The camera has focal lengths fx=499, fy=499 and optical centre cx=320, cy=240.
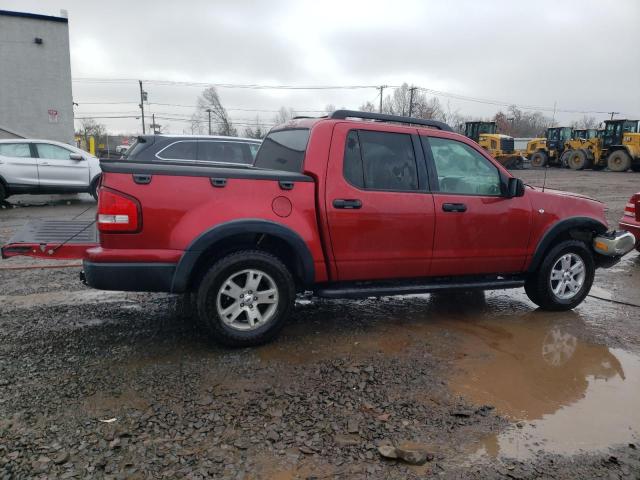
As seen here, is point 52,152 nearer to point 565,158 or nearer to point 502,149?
point 502,149

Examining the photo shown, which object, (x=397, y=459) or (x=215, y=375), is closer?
(x=397, y=459)

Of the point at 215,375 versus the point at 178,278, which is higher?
the point at 178,278

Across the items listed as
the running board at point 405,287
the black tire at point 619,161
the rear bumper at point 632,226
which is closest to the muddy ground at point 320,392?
the running board at point 405,287

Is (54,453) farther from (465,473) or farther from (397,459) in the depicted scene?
(465,473)

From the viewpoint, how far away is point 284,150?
4.78 m

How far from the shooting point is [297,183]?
13.3ft

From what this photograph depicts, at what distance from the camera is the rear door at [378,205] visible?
418cm

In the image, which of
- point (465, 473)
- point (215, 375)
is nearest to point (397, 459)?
point (465, 473)

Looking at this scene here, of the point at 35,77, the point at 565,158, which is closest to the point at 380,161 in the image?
the point at 35,77

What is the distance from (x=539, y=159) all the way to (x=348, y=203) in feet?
118

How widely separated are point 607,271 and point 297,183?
549 centimetres

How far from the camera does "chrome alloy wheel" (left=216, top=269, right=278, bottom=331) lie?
389cm

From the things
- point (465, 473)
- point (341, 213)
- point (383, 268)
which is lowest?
point (465, 473)

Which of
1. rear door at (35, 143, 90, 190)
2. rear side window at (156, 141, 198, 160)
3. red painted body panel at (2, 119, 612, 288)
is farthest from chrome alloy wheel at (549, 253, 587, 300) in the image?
rear door at (35, 143, 90, 190)
